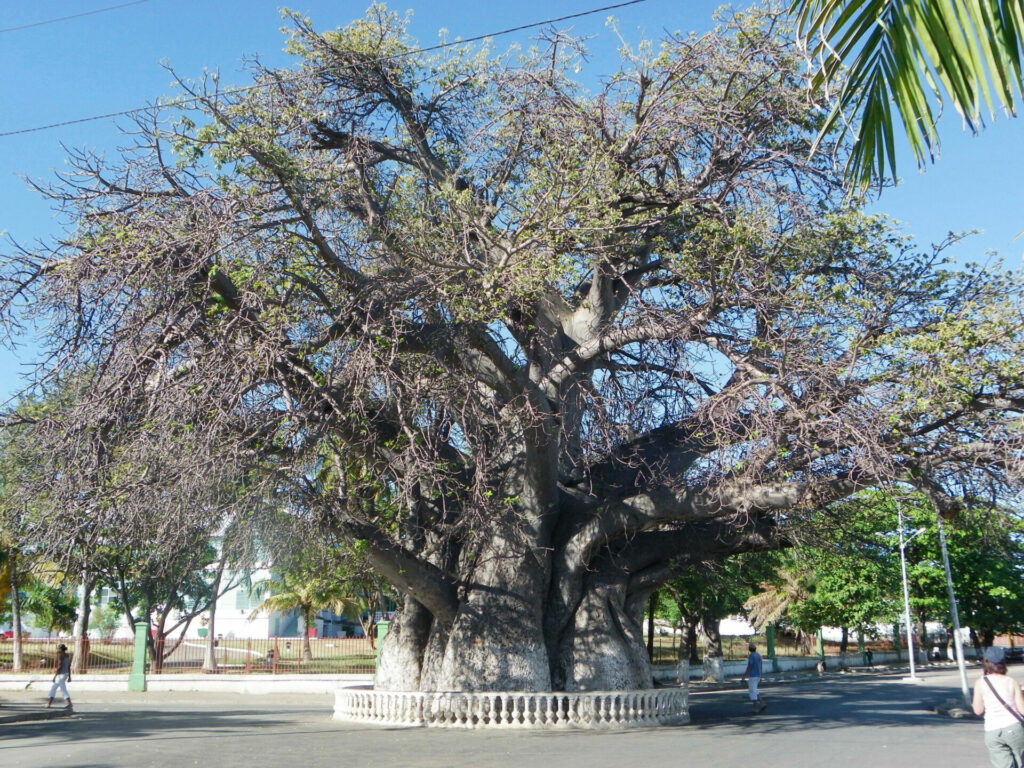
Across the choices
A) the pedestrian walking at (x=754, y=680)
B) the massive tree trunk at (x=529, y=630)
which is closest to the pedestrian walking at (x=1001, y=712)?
the massive tree trunk at (x=529, y=630)

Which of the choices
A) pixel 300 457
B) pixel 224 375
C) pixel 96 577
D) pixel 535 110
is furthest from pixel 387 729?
pixel 96 577

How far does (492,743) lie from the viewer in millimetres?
12336

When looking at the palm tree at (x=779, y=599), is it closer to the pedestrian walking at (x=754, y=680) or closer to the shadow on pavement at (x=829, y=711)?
the shadow on pavement at (x=829, y=711)

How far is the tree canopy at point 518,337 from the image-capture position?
37.7 feet

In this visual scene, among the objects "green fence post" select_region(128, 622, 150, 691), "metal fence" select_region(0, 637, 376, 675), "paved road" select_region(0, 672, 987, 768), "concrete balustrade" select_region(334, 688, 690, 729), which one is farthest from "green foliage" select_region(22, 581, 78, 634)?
"concrete balustrade" select_region(334, 688, 690, 729)

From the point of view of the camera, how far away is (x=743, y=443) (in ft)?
39.9

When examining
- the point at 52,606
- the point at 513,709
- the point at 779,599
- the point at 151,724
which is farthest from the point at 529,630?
the point at 52,606

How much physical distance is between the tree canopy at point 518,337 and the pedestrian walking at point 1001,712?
13.2 feet

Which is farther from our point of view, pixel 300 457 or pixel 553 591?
pixel 553 591

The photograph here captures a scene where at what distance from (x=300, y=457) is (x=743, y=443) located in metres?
6.05

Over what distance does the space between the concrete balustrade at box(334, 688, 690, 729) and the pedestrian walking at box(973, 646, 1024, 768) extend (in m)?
8.59

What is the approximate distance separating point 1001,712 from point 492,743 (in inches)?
289

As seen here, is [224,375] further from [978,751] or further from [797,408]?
[978,751]

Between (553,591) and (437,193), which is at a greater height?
(437,193)
